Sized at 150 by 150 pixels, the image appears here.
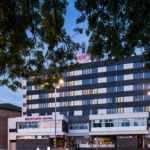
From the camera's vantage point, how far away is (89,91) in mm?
74000

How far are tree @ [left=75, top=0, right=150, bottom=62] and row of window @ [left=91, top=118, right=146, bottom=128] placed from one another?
5118 cm

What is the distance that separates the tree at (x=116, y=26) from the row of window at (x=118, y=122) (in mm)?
51183

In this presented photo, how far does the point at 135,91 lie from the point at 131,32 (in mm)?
60364

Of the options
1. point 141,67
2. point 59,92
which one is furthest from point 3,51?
point 59,92

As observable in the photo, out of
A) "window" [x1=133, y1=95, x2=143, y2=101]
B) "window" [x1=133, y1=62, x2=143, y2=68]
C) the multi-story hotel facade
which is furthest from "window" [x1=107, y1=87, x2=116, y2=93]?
"window" [x1=133, y1=62, x2=143, y2=68]

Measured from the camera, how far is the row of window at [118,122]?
199ft

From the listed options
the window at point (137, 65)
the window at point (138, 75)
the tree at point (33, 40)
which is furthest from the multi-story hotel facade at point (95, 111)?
the tree at point (33, 40)

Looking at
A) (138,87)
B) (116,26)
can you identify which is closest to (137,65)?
(138,87)

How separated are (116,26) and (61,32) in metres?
2.52

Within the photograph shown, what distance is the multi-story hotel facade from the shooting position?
61.8 meters

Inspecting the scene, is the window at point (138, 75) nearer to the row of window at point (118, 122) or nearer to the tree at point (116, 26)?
the row of window at point (118, 122)

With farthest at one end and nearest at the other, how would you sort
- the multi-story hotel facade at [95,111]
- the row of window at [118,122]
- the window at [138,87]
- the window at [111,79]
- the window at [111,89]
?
the window at [111,79], the window at [111,89], the window at [138,87], the multi-story hotel facade at [95,111], the row of window at [118,122]

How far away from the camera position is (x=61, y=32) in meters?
11.8

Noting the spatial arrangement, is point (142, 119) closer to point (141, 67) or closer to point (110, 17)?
point (141, 67)
